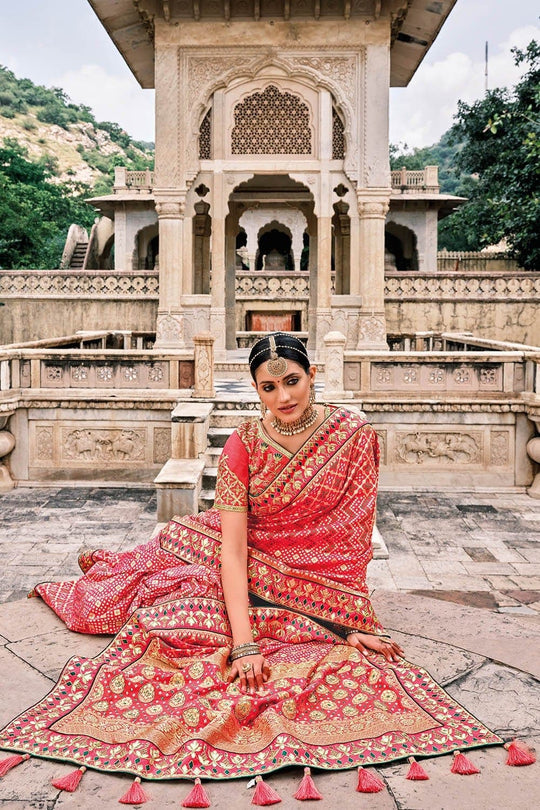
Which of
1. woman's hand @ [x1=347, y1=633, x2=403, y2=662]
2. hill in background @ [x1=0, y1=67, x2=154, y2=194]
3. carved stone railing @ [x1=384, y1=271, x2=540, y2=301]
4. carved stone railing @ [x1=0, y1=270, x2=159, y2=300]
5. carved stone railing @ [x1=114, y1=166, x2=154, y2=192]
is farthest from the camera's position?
hill in background @ [x1=0, y1=67, x2=154, y2=194]

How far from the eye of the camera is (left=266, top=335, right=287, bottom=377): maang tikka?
9.70ft

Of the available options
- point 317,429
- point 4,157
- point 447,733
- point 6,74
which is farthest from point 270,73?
point 6,74

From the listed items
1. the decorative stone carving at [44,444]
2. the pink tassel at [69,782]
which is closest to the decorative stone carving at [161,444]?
the decorative stone carving at [44,444]

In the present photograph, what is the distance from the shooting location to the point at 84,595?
3.37 meters

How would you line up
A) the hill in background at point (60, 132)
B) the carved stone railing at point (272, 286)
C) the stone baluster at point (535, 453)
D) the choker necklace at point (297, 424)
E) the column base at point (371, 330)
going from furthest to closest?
the hill in background at point (60, 132) < the carved stone railing at point (272, 286) < the column base at point (371, 330) < the stone baluster at point (535, 453) < the choker necklace at point (297, 424)

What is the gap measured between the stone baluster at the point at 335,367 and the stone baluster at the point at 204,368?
1.41 m

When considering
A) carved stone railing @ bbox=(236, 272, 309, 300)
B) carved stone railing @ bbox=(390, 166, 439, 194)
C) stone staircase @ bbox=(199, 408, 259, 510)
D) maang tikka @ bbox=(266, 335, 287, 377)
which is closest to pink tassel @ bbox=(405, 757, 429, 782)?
maang tikka @ bbox=(266, 335, 287, 377)

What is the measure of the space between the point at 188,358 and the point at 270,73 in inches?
241

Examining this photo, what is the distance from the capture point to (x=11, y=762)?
2355 millimetres

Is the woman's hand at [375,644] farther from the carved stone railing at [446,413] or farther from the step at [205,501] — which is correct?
the carved stone railing at [446,413]

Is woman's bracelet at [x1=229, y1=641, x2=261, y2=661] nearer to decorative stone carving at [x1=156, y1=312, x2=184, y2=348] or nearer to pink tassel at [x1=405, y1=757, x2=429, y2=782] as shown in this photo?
pink tassel at [x1=405, y1=757, x2=429, y2=782]

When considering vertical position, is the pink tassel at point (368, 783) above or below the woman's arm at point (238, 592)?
below

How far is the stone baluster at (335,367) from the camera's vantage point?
364 inches

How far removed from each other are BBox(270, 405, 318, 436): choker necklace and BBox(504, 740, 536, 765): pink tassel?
4.43 ft
